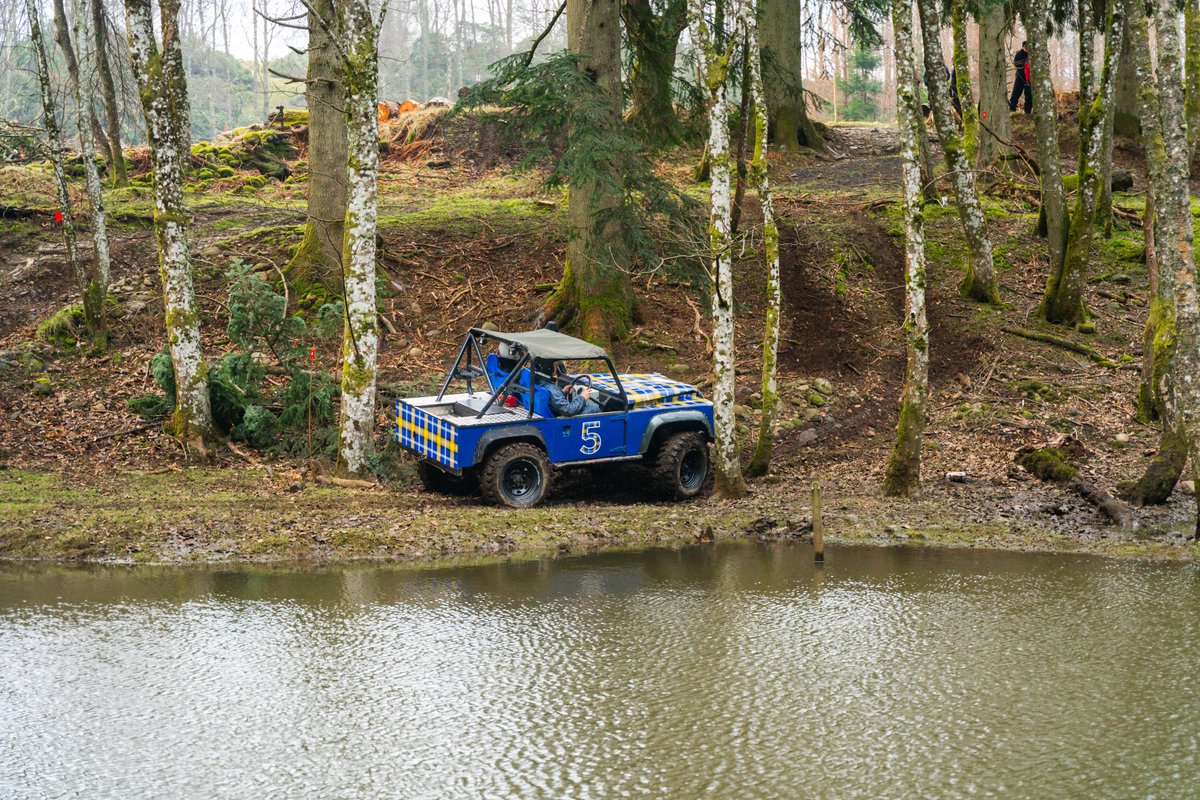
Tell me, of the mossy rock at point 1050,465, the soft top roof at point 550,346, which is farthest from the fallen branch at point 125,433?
the mossy rock at point 1050,465

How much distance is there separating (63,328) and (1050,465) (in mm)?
14530

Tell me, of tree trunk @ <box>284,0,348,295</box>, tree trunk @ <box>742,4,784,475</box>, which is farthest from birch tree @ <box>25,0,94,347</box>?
tree trunk @ <box>742,4,784,475</box>

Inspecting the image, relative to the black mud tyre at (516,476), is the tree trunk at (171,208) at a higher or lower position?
higher

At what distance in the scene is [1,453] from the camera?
1336 cm

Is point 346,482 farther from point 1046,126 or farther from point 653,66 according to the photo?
point 1046,126

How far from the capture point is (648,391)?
13141mm

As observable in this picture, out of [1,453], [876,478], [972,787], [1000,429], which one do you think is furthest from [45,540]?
[1000,429]

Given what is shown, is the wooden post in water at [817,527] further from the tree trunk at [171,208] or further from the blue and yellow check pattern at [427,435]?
the tree trunk at [171,208]

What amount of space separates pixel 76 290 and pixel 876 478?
13.9 metres

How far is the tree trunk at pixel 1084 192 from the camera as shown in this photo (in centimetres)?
1591

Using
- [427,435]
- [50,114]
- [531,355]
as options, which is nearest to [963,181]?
[531,355]

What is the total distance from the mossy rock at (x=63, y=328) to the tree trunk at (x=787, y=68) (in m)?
15.0

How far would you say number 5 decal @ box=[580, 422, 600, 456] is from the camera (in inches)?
490

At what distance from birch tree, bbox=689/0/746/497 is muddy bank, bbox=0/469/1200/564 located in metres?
0.55
